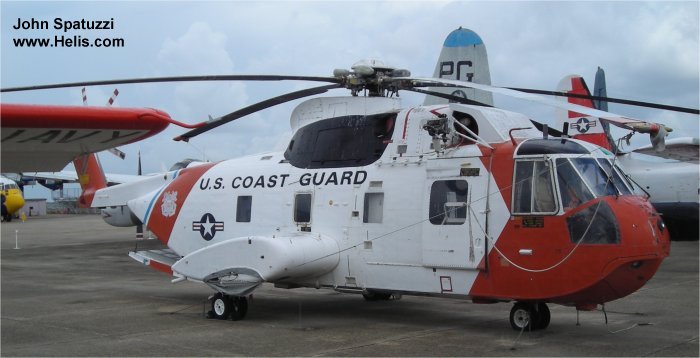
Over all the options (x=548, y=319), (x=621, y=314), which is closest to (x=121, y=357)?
(x=548, y=319)

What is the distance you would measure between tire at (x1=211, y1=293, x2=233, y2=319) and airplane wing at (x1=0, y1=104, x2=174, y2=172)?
7.22 metres

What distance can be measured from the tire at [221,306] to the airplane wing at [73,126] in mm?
7223

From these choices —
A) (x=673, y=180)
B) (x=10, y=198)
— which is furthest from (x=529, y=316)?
(x=10, y=198)

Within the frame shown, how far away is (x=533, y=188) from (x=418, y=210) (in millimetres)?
1675

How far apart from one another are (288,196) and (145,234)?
2211cm

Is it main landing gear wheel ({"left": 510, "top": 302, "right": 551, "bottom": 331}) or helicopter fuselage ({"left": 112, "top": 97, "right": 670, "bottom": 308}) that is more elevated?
helicopter fuselage ({"left": 112, "top": 97, "right": 670, "bottom": 308})

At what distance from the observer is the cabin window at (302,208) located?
11.6 m

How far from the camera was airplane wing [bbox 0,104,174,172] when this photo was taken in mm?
4238

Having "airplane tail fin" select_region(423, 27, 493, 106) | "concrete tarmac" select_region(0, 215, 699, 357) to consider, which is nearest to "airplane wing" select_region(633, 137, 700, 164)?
"concrete tarmac" select_region(0, 215, 699, 357)

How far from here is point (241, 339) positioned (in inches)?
396

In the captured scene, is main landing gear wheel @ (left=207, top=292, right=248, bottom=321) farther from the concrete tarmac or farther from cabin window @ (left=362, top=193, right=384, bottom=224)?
cabin window @ (left=362, top=193, right=384, bottom=224)

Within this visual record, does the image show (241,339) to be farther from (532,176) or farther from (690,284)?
(690,284)

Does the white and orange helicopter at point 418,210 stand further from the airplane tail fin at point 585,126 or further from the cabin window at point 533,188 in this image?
the airplane tail fin at point 585,126

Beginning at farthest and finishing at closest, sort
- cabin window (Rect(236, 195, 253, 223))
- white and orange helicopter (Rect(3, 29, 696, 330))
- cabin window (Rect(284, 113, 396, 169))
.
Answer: cabin window (Rect(236, 195, 253, 223)) → cabin window (Rect(284, 113, 396, 169)) → white and orange helicopter (Rect(3, 29, 696, 330))
